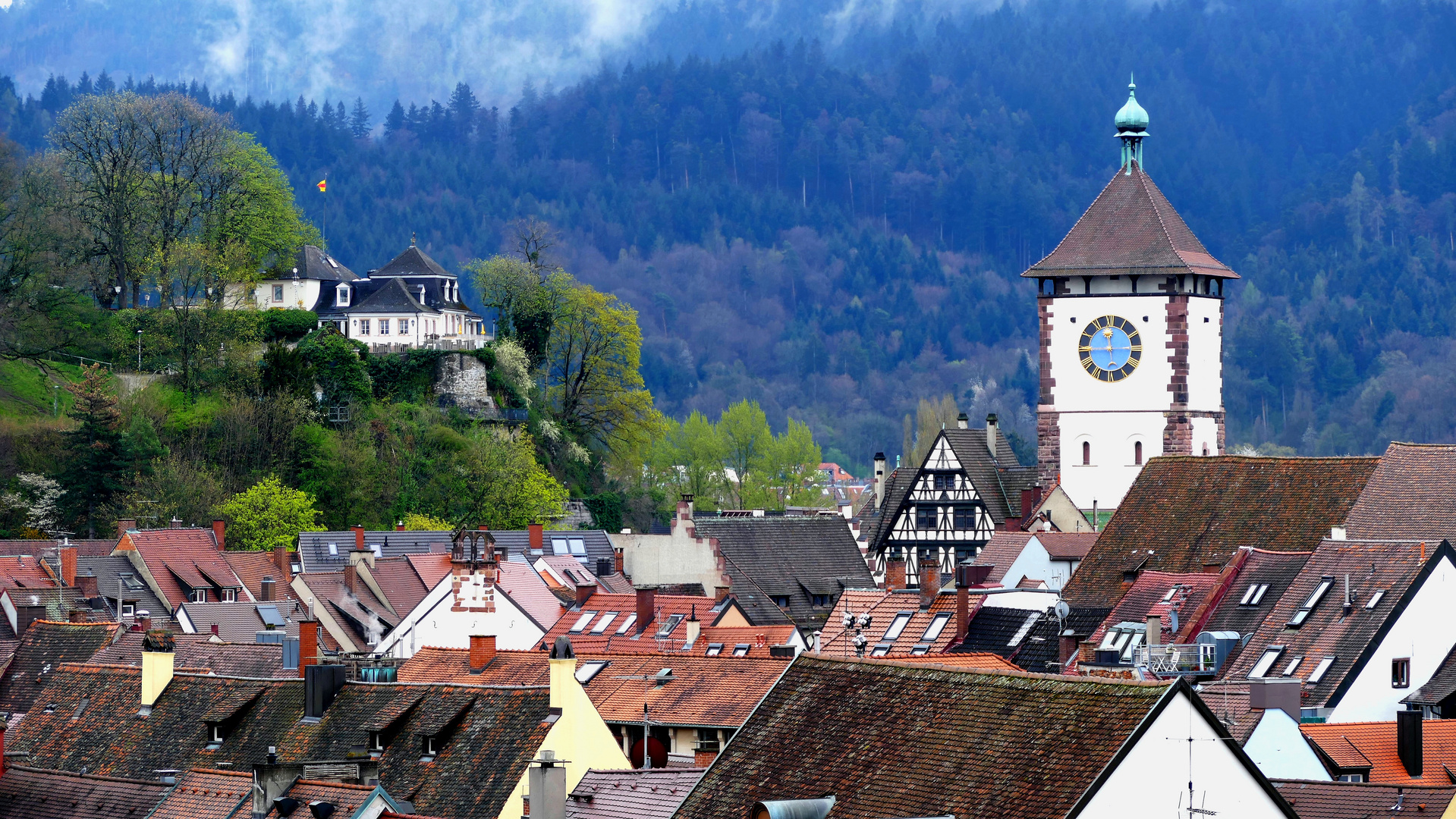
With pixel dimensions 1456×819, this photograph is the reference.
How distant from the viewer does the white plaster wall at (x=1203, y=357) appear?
241ft

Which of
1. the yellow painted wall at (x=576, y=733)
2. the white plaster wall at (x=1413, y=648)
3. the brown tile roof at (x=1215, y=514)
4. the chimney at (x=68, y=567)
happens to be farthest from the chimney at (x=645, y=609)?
the yellow painted wall at (x=576, y=733)

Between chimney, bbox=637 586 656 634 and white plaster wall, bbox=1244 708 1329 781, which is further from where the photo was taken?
chimney, bbox=637 586 656 634

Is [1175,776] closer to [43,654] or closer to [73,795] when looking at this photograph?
[73,795]

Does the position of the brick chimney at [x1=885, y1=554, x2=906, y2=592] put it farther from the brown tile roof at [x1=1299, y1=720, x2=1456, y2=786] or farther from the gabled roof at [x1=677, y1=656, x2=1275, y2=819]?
the gabled roof at [x1=677, y1=656, x2=1275, y2=819]

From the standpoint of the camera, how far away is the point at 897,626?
4659 centimetres

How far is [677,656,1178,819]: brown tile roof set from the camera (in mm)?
20172

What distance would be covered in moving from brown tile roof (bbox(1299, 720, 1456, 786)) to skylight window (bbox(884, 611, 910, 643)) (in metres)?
14.4

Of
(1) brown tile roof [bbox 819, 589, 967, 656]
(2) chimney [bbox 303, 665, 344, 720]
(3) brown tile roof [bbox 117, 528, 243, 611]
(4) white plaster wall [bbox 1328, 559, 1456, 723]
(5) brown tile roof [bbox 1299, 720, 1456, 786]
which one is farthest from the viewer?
(3) brown tile roof [bbox 117, 528, 243, 611]

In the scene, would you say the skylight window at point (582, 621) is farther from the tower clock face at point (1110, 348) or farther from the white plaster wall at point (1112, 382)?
the tower clock face at point (1110, 348)

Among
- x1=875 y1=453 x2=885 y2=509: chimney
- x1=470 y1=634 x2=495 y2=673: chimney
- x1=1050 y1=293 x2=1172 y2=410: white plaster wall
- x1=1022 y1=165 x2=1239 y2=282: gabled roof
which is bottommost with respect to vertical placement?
x1=470 y1=634 x2=495 y2=673: chimney

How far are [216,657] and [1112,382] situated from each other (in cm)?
3439

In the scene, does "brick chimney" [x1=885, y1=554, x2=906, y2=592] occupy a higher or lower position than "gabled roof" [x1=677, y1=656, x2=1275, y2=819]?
lower

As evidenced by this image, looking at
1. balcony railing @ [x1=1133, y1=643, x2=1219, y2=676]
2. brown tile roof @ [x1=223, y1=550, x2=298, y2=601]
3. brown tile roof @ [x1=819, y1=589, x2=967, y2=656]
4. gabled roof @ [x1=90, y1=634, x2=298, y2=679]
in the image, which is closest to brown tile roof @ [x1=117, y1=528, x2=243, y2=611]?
brown tile roof @ [x1=223, y1=550, x2=298, y2=601]

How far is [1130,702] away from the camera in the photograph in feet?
66.4
